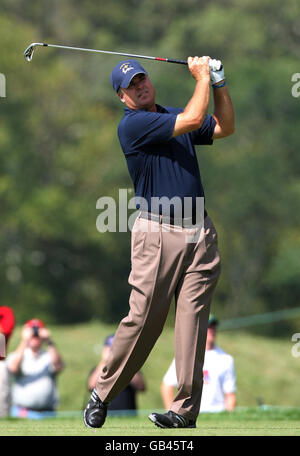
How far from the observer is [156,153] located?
5.78 metres

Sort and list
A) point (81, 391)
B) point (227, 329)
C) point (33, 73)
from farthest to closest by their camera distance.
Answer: point (33, 73), point (227, 329), point (81, 391)

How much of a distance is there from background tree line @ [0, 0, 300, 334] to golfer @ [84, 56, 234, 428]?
33.0 m

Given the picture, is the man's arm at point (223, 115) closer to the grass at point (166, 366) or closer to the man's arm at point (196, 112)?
the man's arm at point (196, 112)

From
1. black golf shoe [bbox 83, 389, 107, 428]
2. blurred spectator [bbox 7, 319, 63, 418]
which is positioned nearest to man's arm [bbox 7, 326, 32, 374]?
blurred spectator [bbox 7, 319, 63, 418]

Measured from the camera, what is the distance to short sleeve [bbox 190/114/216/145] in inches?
237

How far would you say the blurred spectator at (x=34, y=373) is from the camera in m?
11.1

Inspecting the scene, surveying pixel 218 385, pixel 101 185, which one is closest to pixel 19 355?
pixel 218 385

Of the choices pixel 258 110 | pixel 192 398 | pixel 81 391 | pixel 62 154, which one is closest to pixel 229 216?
pixel 258 110

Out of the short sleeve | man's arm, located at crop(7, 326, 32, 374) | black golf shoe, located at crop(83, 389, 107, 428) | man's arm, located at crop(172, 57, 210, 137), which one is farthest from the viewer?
man's arm, located at crop(7, 326, 32, 374)

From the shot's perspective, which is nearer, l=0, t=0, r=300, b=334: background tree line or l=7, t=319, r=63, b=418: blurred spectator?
l=7, t=319, r=63, b=418: blurred spectator

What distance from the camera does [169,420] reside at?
18.7 feet

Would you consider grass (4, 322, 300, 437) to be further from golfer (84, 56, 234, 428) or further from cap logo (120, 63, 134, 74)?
cap logo (120, 63, 134, 74)
